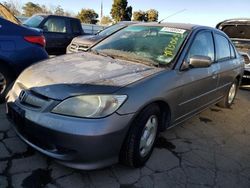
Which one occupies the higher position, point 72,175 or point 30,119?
point 30,119

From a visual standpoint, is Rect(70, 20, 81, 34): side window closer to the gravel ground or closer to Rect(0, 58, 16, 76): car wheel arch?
Rect(0, 58, 16, 76): car wheel arch

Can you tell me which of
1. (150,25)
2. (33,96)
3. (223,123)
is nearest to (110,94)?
(33,96)

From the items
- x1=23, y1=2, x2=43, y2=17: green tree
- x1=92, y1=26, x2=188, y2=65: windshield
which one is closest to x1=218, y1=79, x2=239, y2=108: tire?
x1=92, y1=26, x2=188, y2=65: windshield

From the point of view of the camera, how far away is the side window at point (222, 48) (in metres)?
4.49

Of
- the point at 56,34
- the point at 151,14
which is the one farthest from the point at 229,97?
the point at 151,14

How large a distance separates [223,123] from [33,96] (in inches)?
134

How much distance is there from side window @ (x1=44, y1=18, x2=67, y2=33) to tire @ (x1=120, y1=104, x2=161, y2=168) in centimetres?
708

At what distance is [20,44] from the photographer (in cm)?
417

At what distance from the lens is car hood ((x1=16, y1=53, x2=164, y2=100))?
2539 millimetres

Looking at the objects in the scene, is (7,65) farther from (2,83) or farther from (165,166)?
(165,166)

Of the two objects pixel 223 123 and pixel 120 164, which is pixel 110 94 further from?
pixel 223 123

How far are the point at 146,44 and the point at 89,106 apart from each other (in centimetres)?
161

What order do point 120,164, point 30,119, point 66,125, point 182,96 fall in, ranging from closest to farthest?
1. point 66,125
2. point 30,119
3. point 120,164
4. point 182,96

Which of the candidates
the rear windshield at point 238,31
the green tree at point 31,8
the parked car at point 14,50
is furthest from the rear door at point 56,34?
the green tree at point 31,8
